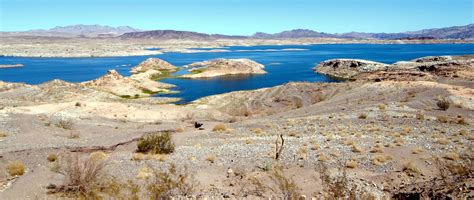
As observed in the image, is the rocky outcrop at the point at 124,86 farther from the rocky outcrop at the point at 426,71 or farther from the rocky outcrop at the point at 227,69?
the rocky outcrop at the point at 426,71

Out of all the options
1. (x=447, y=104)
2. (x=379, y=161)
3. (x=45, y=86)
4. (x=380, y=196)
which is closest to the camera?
(x=380, y=196)

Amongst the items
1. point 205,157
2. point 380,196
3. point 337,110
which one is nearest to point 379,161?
point 380,196

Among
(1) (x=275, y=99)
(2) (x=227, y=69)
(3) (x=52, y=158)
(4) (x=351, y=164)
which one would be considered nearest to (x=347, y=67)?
(2) (x=227, y=69)

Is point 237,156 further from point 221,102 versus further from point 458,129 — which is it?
point 221,102

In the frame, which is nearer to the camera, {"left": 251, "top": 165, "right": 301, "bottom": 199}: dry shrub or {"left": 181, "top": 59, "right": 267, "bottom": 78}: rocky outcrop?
{"left": 251, "top": 165, "right": 301, "bottom": 199}: dry shrub

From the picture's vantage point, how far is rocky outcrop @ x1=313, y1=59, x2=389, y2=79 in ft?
248

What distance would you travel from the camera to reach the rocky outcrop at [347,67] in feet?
248

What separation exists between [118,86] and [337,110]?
36.2 m

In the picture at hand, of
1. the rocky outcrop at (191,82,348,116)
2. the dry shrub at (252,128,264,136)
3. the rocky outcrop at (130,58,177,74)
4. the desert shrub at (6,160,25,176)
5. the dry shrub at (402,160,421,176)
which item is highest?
the desert shrub at (6,160,25,176)

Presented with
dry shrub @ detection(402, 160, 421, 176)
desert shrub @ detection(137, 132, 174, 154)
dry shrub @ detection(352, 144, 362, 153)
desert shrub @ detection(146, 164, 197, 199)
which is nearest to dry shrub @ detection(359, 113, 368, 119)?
dry shrub @ detection(352, 144, 362, 153)

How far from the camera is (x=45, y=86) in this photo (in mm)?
49219

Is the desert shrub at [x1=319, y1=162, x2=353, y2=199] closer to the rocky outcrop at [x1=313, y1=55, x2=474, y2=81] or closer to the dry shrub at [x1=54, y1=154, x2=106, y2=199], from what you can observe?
the dry shrub at [x1=54, y1=154, x2=106, y2=199]

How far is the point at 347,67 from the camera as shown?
268 feet

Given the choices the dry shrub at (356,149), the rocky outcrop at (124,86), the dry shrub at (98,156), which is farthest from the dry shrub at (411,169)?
the rocky outcrop at (124,86)
